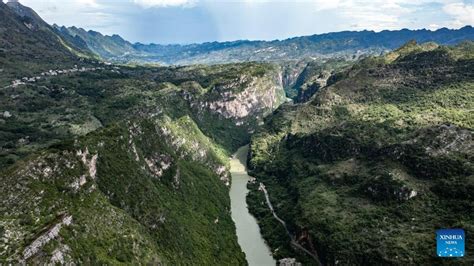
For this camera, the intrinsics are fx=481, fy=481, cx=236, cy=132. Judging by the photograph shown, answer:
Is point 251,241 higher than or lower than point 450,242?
lower

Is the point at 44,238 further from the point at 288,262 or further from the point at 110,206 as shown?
the point at 288,262

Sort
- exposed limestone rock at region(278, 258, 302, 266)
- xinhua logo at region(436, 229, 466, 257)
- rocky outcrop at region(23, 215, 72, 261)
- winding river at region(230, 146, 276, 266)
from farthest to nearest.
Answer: winding river at region(230, 146, 276, 266) → exposed limestone rock at region(278, 258, 302, 266) → rocky outcrop at region(23, 215, 72, 261) → xinhua logo at region(436, 229, 466, 257)

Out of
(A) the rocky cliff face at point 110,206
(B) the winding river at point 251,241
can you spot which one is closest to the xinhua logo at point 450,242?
(A) the rocky cliff face at point 110,206

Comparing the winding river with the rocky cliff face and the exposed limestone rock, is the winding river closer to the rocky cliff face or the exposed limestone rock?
the exposed limestone rock

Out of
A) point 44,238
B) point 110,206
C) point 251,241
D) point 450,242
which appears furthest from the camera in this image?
point 251,241

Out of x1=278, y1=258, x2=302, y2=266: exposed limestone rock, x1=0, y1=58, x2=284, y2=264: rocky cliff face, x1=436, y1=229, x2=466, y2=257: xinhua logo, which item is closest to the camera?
x1=436, y1=229, x2=466, y2=257: xinhua logo

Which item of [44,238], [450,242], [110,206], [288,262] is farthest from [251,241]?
[450,242]

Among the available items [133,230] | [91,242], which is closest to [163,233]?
[133,230]

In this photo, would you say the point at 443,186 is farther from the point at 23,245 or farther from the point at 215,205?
the point at 23,245

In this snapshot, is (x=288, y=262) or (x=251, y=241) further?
(x=251, y=241)

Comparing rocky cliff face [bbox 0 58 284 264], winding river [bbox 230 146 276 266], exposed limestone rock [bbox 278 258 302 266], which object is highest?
rocky cliff face [bbox 0 58 284 264]

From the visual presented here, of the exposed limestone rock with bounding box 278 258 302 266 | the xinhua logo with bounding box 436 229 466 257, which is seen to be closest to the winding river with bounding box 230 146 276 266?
the exposed limestone rock with bounding box 278 258 302 266

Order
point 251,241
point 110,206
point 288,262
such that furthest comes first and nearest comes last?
point 251,241 < point 288,262 < point 110,206
